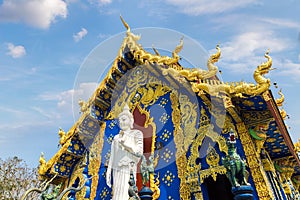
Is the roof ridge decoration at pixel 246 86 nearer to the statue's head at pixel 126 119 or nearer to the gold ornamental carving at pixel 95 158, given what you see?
the statue's head at pixel 126 119

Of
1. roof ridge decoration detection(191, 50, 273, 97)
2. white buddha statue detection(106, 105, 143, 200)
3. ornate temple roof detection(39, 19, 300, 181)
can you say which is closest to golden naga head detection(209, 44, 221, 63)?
ornate temple roof detection(39, 19, 300, 181)

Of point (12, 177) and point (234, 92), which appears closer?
point (234, 92)

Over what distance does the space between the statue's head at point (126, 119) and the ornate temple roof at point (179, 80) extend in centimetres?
73

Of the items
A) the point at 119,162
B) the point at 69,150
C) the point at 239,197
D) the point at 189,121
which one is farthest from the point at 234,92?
the point at 69,150

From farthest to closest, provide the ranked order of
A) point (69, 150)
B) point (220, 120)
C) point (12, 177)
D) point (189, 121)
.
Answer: point (12, 177) → point (69, 150) → point (189, 121) → point (220, 120)

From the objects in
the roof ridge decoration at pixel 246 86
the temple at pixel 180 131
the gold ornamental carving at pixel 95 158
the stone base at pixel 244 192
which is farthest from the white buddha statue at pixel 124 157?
the stone base at pixel 244 192

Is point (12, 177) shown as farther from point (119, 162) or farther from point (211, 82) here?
point (211, 82)

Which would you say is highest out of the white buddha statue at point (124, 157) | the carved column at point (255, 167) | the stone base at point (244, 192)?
the white buddha statue at point (124, 157)

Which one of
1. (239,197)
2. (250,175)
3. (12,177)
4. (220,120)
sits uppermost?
(12,177)

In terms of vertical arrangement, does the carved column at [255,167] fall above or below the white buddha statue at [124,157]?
below

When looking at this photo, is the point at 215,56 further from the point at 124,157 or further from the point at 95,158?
the point at 95,158

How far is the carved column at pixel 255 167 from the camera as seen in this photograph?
5.38 m

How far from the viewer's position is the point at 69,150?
8320mm

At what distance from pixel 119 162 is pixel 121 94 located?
2.19m
